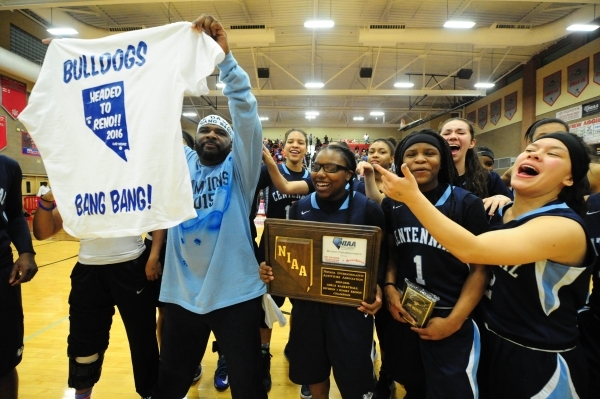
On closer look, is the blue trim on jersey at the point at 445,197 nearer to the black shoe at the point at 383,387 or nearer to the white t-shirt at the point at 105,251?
the black shoe at the point at 383,387

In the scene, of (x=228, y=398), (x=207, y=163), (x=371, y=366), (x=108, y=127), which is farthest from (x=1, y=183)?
(x=371, y=366)

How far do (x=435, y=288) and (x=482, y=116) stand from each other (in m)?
16.6

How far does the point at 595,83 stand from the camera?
Result: 9.19m

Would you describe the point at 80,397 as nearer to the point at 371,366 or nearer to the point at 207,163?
the point at 207,163

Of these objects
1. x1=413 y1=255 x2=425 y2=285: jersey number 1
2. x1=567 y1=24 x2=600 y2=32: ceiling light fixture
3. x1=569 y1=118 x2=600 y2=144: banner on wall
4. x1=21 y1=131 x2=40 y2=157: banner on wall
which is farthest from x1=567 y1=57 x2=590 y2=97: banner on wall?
x1=21 y1=131 x2=40 y2=157: banner on wall

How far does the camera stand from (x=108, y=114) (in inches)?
58.5

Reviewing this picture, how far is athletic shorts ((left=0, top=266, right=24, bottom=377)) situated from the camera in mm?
1778

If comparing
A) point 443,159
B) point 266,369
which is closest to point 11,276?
point 266,369

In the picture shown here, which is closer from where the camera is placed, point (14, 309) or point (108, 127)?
point (108, 127)

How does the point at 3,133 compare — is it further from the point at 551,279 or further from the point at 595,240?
the point at 595,240

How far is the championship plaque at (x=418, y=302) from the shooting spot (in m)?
1.44

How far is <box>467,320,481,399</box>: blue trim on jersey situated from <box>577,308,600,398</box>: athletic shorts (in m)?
0.59

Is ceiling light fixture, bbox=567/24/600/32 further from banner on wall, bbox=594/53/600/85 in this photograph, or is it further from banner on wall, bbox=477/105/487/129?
banner on wall, bbox=477/105/487/129

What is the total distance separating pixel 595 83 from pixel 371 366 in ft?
38.5
